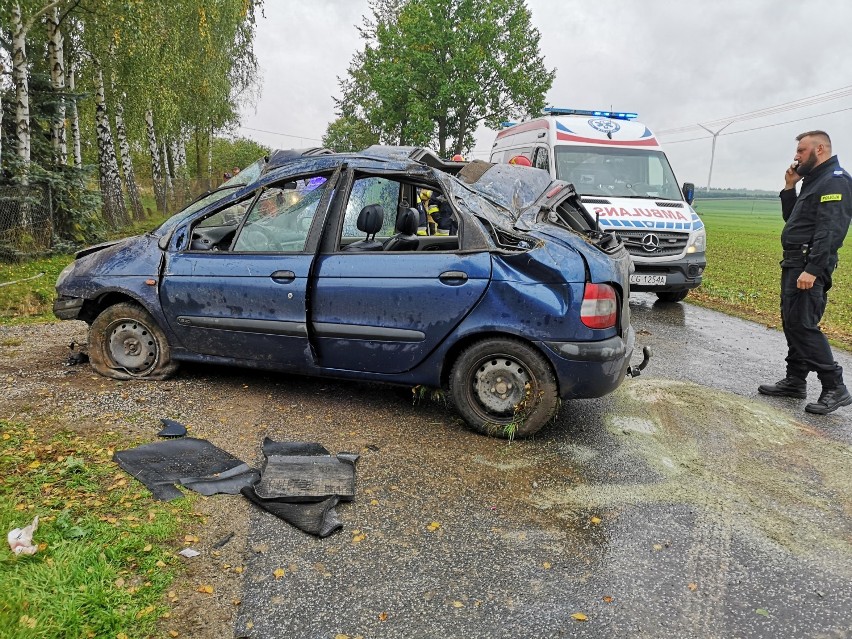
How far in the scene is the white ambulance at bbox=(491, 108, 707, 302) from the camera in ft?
28.9

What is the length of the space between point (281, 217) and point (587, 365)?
8.09 feet

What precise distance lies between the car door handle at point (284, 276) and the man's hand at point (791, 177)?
4389 mm

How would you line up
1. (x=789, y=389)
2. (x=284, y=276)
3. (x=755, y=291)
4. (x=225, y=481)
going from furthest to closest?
(x=755, y=291), (x=789, y=389), (x=284, y=276), (x=225, y=481)

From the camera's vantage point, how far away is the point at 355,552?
9.52 feet

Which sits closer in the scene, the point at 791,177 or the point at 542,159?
the point at 791,177

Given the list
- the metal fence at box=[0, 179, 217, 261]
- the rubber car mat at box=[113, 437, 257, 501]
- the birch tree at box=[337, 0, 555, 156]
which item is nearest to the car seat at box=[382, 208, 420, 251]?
the rubber car mat at box=[113, 437, 257, 501]

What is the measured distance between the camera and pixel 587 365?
12.9 ft

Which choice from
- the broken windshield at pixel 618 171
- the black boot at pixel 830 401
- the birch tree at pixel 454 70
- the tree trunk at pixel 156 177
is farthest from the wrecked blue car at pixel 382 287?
the birch tree at pixel 454 70

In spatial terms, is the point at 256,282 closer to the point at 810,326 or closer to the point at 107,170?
the point at 810,326

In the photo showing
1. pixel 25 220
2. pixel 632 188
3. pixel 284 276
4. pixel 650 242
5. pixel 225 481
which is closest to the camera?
pixel 225 481

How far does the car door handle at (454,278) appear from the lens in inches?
159

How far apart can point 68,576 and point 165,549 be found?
39cm

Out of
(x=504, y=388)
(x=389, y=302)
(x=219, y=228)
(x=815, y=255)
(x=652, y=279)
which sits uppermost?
(x=219, y=228)

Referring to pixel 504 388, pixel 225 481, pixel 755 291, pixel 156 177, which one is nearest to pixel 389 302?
pixel 504 388
